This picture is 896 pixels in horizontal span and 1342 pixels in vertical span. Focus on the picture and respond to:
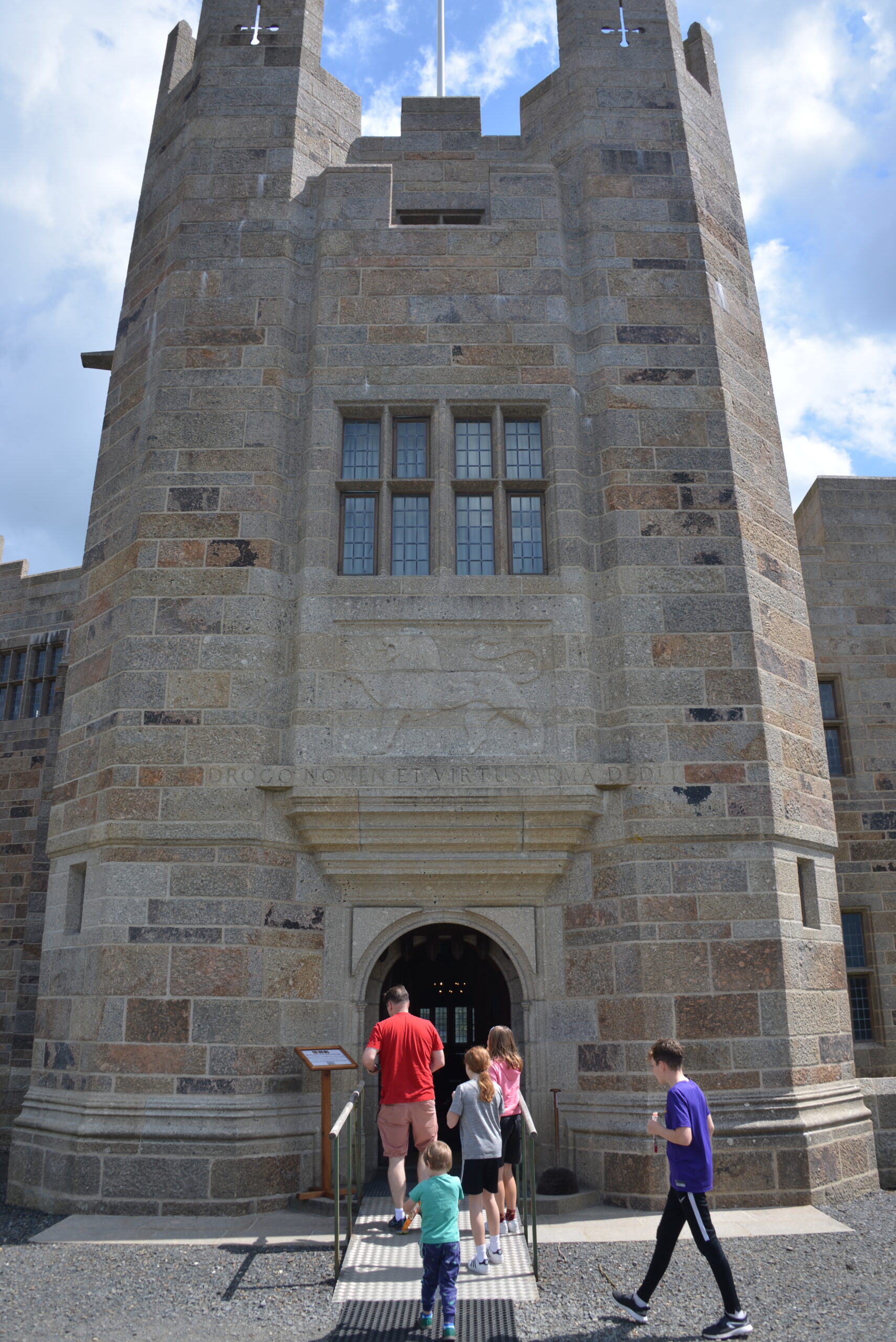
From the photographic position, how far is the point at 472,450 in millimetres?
8836

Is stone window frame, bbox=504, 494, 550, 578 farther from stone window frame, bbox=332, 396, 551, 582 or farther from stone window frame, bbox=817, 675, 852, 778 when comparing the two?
stone window frame, bbox=817, 675, 852, 778

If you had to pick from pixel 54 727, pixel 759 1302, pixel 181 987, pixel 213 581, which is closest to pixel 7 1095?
pixel 54 727

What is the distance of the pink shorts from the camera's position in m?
5.96

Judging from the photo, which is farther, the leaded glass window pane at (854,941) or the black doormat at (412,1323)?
the leaded glass window pane at (854,941)

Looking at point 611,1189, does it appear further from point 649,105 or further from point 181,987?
point 649,105

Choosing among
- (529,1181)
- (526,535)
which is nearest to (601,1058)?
(529,1181)

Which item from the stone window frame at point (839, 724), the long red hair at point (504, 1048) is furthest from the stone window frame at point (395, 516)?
the stone window frame at point (839, 724)

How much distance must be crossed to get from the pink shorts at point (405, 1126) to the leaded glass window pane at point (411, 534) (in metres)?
4.20

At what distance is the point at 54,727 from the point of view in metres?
14.3

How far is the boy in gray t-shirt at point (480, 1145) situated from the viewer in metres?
5.29

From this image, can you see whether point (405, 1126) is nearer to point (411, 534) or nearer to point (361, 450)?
point (411, 534)

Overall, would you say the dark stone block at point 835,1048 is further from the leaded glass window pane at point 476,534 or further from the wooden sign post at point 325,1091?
the leaded glass window pane at point 476,534

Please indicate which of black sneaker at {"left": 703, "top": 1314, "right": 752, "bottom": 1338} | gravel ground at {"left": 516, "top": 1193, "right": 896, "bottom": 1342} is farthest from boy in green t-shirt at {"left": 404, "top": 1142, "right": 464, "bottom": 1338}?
black sneaker at {"left": 703, "top": 1314, "right": 752, "bottom": 1338}

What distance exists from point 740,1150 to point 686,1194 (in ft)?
8.40
